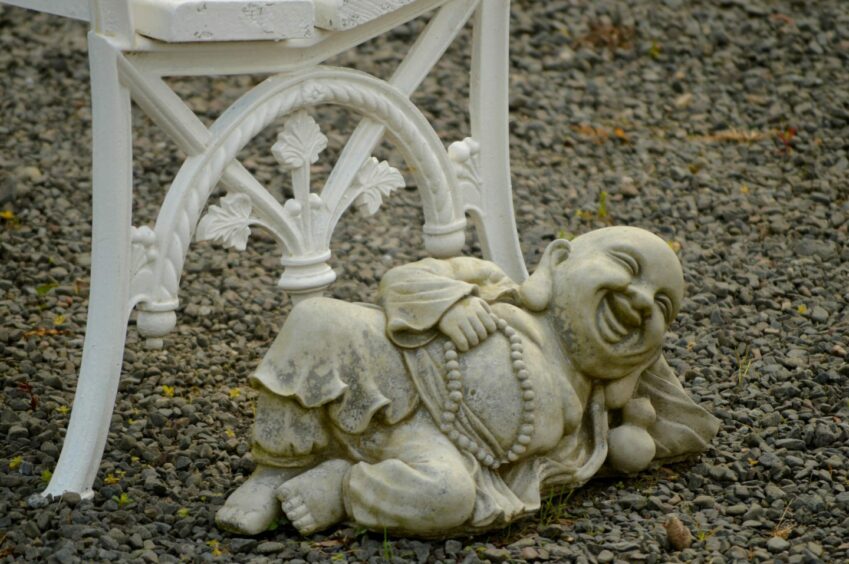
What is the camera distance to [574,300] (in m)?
3.24

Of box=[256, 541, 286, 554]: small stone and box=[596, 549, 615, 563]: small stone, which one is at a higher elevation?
box=[256, 541, 286, 554]: small stone

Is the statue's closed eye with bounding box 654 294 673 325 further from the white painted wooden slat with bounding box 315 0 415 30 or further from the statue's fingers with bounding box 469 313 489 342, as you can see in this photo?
the white painted wooden slat with bounding box 315 0 415 30

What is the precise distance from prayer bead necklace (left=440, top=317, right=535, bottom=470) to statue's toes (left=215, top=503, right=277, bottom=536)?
0.43 metres

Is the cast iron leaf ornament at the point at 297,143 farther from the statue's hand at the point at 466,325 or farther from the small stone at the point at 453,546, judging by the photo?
the small stone at the point at 453,546

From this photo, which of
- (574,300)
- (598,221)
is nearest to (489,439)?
(574,300)

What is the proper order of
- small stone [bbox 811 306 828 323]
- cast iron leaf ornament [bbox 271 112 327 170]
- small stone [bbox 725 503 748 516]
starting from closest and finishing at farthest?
small stone [bbox 725 503 748 516]
cast iron leaf ornament [bbox 271 112 327 170]
small stone [bbox 811 306 828 323]

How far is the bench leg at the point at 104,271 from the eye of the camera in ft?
10.3

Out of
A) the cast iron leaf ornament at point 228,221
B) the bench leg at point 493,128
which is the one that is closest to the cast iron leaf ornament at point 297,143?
the cast iron leaf ornament at point 228,221

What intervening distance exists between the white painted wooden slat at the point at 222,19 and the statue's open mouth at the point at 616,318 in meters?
0.92

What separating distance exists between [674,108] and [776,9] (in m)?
0.99

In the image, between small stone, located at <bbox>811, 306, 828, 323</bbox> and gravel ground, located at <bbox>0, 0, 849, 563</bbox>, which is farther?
small stone, located at <bbox>811, 306, 828, 323</bbox>

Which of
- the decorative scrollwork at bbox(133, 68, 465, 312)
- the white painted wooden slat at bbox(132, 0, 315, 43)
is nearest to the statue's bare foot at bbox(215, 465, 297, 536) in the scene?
the decorative scrollwork at bbox(133, 68, 465, 312)

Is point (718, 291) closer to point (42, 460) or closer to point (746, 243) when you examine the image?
point (746, 243)

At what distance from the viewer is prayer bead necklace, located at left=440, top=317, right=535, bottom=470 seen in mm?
3150
